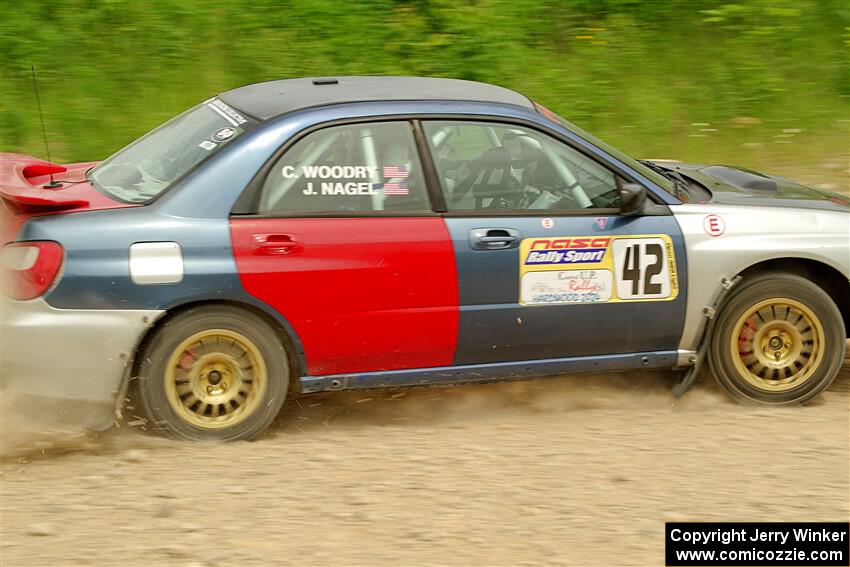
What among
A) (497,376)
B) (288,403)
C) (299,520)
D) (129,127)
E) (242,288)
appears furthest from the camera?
(129,127)

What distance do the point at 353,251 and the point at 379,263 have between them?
0.13 metres

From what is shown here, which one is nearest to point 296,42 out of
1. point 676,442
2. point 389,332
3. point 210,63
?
point 210,63

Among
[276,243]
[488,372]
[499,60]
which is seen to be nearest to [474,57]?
[499,60]

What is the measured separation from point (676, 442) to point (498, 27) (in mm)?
5523

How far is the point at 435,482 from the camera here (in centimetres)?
464

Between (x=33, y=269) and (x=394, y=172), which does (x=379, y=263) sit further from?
(x=33, y=269)

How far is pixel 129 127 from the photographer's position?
8.87 meters

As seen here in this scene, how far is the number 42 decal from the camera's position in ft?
17.4

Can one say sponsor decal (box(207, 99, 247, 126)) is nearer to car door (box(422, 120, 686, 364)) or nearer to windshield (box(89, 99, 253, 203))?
windshield (box(89, 99, 253, 203))

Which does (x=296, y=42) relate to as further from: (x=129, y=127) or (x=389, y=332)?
(x=389, y=332)

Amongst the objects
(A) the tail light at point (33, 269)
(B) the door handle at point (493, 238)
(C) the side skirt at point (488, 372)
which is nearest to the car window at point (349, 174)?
(B) the door handle at point (493, 238)

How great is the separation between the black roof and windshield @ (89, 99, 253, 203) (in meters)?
0.12

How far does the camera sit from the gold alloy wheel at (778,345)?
18.3ft

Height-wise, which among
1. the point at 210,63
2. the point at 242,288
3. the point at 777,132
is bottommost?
the point at 242,288
